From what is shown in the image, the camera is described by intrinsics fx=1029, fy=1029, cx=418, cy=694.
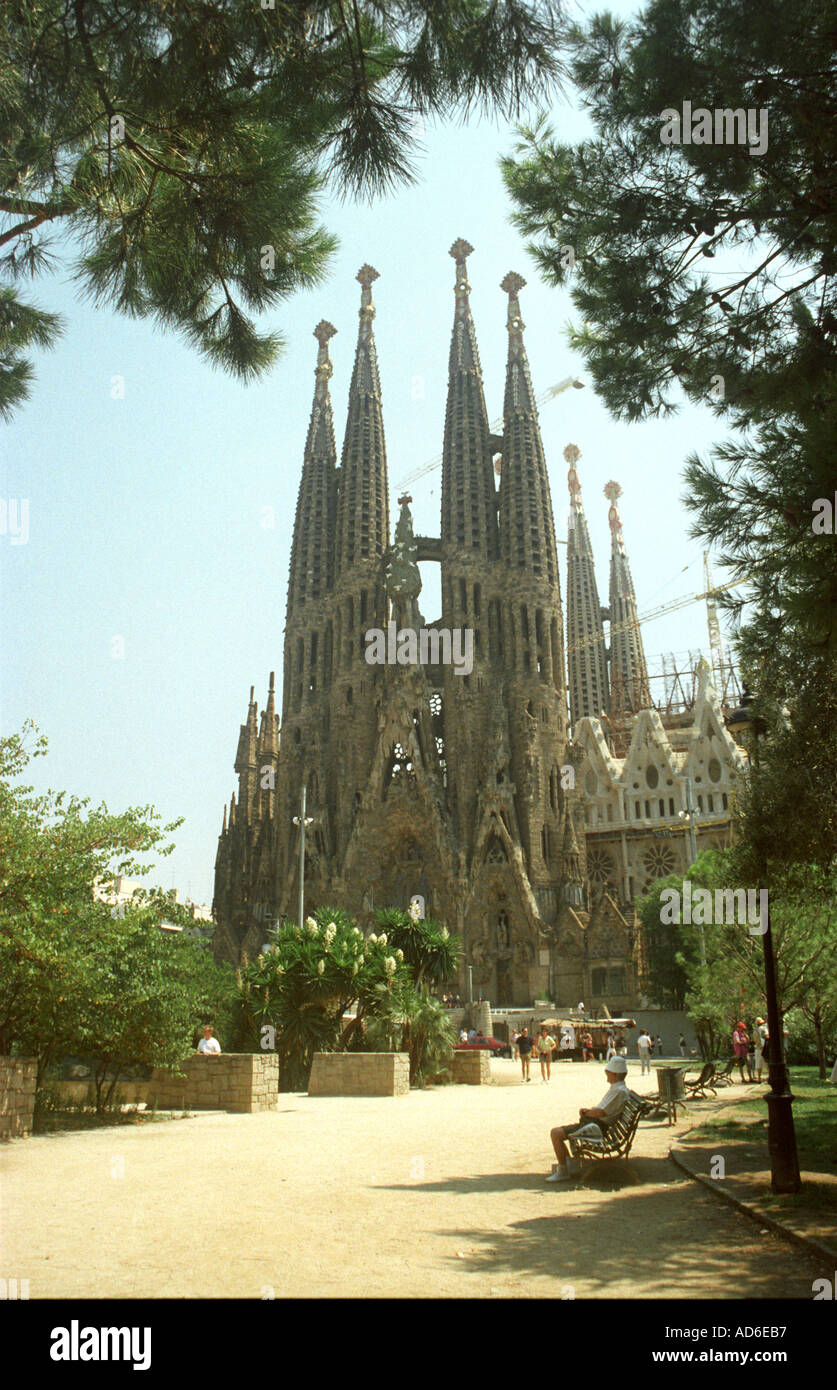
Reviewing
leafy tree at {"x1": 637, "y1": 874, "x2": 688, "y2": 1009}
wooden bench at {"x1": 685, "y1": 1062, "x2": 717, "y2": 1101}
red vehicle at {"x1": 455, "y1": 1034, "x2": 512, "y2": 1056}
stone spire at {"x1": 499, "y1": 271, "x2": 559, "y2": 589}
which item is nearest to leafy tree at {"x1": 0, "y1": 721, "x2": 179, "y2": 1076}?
wooden bench at {"x1": 685, "y1": 1062, "x2": 717, "y2": 1101}

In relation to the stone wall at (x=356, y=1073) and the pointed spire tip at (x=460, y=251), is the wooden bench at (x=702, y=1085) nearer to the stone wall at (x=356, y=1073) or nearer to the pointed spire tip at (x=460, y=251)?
the stone wall at (x=356, y=1073)

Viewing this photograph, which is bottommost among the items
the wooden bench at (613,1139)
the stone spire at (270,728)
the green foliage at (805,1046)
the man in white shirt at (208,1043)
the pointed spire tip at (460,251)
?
the green foliage at (805,1046)

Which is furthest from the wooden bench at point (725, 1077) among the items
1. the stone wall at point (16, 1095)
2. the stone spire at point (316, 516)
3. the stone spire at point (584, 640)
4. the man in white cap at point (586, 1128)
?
the stone spire at point (584, 640)

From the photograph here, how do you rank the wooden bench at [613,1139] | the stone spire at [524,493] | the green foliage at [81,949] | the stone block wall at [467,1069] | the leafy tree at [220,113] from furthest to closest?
the stone spire at [524,493] → the stone block wall at [467,1069] → the green foliage at [81,949] → the wooden bench at [613,1139] → the leafy tree at [220,113]

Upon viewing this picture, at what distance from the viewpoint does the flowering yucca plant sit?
16.2 m

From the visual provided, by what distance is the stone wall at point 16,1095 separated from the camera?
10.1 metres

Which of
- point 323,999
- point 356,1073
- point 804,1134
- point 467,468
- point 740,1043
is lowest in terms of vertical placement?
point 740,1043

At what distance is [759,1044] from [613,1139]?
1196 centimetres

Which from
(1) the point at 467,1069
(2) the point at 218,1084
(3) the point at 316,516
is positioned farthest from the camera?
(3) the point at 316,516

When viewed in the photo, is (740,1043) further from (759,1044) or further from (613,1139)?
(613,1139)

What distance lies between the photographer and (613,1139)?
26.7 feet

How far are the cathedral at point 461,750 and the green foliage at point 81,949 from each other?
33.0 m

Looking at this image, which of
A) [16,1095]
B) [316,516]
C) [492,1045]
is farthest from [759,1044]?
[316,516]

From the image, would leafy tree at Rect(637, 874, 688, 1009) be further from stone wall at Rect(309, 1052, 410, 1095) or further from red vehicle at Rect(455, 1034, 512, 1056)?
stone wall at Rect(309, 1052, 410, 1095)
